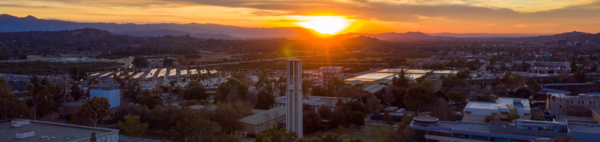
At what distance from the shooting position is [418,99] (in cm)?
2342

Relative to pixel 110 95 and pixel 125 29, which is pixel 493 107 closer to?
pixel 110 95

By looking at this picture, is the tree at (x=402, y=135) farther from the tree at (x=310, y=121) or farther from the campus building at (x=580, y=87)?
the campus building at (x=580, y=87)

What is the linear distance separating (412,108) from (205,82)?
22.0 meters

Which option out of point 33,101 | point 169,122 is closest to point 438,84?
point 169,122

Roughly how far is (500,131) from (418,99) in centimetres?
822

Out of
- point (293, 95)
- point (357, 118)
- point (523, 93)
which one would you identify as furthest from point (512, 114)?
point (293, 95)

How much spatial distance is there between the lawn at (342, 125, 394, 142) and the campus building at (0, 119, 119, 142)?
973 cm

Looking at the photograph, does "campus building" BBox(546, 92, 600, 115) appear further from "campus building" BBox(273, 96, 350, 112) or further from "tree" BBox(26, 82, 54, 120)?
"tree" BBox(26, 82, 54, 120)

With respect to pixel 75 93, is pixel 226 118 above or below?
below

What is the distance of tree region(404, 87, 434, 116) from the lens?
23.3 metres

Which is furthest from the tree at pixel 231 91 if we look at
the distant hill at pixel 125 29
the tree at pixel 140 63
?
the distant hill at pixel 125 29

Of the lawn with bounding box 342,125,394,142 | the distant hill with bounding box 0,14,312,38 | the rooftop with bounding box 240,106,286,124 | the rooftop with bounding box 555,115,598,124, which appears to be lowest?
the lawn with bounding box 342,125,394,142

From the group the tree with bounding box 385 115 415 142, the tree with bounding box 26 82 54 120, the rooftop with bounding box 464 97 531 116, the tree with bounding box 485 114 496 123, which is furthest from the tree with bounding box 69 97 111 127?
the rooftop with bounding box 464 97 531 116

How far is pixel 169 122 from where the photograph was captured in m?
19.6
